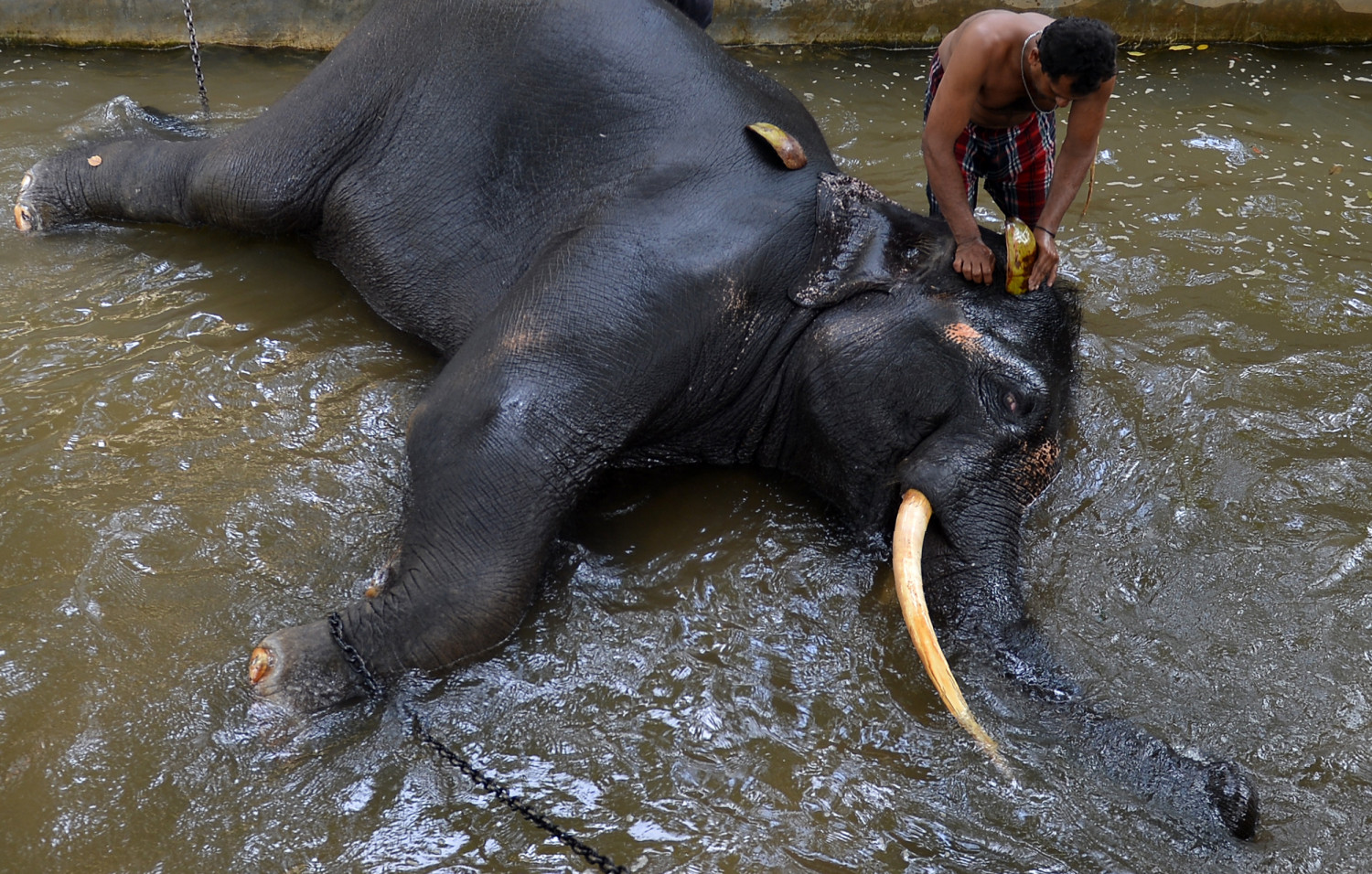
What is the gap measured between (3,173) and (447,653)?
12.7 feet

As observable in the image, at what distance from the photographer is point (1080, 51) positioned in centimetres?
335

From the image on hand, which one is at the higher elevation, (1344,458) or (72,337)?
(72,337)

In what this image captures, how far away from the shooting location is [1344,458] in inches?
155

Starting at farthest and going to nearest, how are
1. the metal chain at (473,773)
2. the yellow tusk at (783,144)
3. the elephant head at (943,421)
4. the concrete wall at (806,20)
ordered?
the concrete wall at (806,20) < the yellow tusk at (783,144) < the elephant head at (943,421) < the metal chain at (473,773)

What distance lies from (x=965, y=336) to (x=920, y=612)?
91 cm

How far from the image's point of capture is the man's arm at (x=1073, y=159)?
143 inches

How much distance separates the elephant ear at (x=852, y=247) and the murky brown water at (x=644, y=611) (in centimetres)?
74

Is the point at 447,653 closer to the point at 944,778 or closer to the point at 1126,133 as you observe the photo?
the point at 944,778

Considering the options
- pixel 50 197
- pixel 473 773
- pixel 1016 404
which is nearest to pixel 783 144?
pixel 1016 404

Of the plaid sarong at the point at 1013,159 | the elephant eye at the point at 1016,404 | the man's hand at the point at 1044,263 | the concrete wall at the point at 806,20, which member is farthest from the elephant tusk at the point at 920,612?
the concrete wall at the point at 806,20

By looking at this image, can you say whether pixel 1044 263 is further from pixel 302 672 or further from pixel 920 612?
pixel 302 672

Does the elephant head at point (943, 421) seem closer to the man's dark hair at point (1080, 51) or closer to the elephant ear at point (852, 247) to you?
the elephant ear at point (852, 247)

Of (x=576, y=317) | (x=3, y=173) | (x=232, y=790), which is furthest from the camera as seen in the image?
(x=3, y=173)

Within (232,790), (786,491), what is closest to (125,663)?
(232,790)
